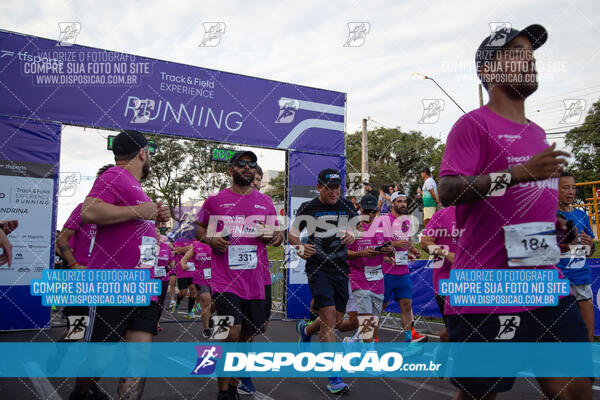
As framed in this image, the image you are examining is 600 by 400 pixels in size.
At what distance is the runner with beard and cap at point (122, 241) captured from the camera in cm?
301

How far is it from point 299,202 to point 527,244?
9046 mm

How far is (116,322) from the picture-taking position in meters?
3.01

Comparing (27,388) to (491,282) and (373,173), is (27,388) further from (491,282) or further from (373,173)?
(373,173)

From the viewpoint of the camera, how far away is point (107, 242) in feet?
10.3

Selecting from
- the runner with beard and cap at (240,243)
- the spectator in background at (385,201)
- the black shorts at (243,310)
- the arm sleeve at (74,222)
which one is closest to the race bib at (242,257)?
the runner with beard and cap at (240,243)

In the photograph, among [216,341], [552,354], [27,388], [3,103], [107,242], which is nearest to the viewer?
[552,354]

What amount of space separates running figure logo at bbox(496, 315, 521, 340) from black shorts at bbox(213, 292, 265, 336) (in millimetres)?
2737

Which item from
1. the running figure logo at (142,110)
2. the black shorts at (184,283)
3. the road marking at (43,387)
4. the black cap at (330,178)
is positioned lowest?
the road marking at (43,387)

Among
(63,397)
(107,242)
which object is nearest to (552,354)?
(107,242)

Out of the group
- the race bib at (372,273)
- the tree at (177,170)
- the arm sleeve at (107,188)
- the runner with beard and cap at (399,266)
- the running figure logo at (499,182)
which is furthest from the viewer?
the tree at (177,170)

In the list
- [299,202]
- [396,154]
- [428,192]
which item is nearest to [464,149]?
[299,202]

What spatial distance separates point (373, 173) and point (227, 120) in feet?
114

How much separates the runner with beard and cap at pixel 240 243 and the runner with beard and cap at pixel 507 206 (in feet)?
8.37

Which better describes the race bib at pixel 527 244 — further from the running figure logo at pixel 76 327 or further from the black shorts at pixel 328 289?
the running figure logo at pixel 76 327
